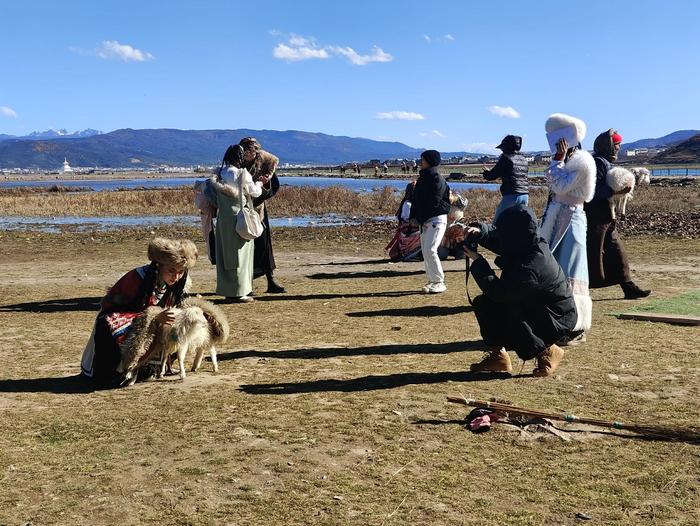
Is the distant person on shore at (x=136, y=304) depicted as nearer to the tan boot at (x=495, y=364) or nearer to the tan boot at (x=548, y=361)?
the tan boot at (x=495, y=364)

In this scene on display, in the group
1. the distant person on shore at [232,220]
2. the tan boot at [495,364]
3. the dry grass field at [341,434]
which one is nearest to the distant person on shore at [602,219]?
the dry grass field at [341,434]

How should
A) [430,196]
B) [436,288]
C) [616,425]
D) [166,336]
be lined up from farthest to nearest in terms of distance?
[436,288] < [430,196] < [166,336] < [616,425]

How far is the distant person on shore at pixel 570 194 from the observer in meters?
7.95

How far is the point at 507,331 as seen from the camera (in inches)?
265

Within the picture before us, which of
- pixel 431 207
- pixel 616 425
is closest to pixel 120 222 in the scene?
pixel 431 207

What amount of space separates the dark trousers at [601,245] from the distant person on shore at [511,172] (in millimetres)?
923

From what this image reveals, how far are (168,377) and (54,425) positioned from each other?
1.53m

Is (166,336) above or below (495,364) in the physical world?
above

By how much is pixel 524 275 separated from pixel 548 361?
86cm

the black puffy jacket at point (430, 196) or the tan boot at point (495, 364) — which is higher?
the black puffy jacket at point (430, 196)

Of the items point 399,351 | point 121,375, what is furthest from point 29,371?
A: point 399,351

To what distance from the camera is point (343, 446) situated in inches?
202

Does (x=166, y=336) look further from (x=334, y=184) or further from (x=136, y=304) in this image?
(x=334, y=184)

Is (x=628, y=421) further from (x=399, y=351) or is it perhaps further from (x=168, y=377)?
(x=168, y=377)
